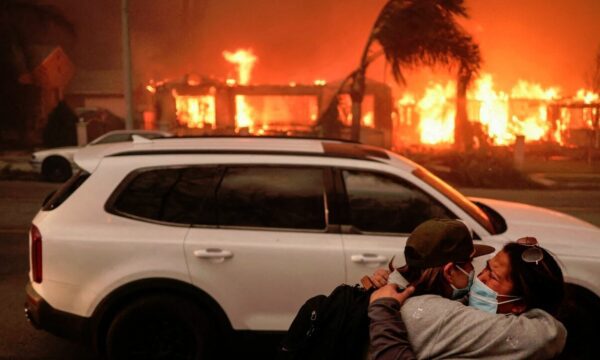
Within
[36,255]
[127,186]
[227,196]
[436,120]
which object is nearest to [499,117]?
[436,120]

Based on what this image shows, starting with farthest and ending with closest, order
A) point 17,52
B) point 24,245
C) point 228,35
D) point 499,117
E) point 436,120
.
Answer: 1. point 228,35
2. point 436,120
3. point 17,52
4. point 499,117
5. point 24,245

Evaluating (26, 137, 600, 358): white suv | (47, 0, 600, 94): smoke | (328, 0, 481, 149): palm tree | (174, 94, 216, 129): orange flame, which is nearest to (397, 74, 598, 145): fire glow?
A: (174, 94, 216, 129): orange flame

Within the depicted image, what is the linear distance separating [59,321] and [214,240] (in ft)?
3.90

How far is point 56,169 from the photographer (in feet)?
50.3

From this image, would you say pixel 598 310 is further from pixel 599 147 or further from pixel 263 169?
pixel 599 147

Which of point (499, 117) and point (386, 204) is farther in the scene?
point (499, 117)

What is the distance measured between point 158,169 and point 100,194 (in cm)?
43

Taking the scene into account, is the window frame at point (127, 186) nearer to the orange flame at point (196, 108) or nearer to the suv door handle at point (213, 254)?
the suv door handle at point (213, 254)

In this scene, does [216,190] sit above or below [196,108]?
below

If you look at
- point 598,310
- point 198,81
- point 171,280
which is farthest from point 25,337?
point 198,81

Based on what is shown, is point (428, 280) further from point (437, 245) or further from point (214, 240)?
point (214, 240)

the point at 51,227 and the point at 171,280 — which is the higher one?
the point at 51,227

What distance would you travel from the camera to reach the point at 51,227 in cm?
393

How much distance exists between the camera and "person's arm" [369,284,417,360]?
187 centimetres
